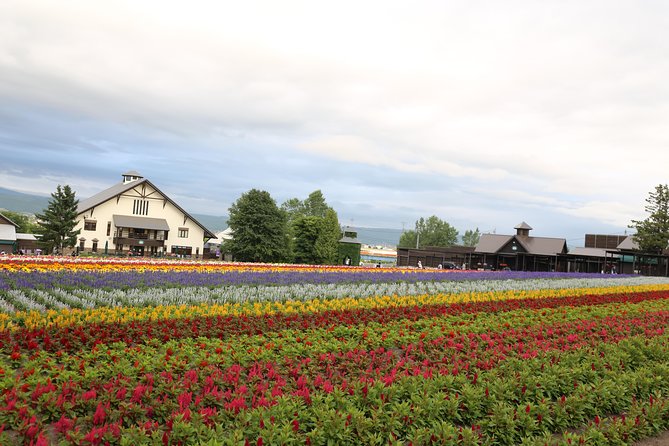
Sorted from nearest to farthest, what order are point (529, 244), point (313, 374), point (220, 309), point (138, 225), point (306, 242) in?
point (313, 374)
point (220, 309)
point (306, 242)
point (138, 225)
point (529, 244)

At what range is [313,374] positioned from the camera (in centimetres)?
755

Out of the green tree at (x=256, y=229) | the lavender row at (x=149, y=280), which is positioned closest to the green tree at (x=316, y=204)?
the green tree at (x=256, y=229)

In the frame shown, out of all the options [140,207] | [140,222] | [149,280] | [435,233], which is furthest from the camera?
[435,233]

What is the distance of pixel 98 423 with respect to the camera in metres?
5.20

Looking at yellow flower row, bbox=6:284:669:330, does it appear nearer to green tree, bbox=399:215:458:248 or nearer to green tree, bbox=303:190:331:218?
green tree, bbox=303:190:331:218

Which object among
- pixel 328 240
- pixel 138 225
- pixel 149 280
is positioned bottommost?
pixel 149 280

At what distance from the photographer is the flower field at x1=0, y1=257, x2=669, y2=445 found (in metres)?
5.35

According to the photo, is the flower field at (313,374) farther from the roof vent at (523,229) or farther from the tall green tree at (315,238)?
the roof vent at (523,229)

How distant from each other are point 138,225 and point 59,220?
8.60 m

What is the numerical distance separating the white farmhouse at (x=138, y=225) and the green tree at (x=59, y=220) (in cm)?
463

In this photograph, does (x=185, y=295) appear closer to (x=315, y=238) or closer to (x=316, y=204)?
(x=315, y=238)

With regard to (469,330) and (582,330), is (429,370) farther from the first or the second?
(582,330)

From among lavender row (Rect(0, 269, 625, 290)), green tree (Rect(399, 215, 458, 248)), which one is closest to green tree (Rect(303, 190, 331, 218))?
green tree (Rect(399, 215, 458, 248))

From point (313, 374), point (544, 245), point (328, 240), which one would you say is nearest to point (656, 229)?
point (544, 245)
